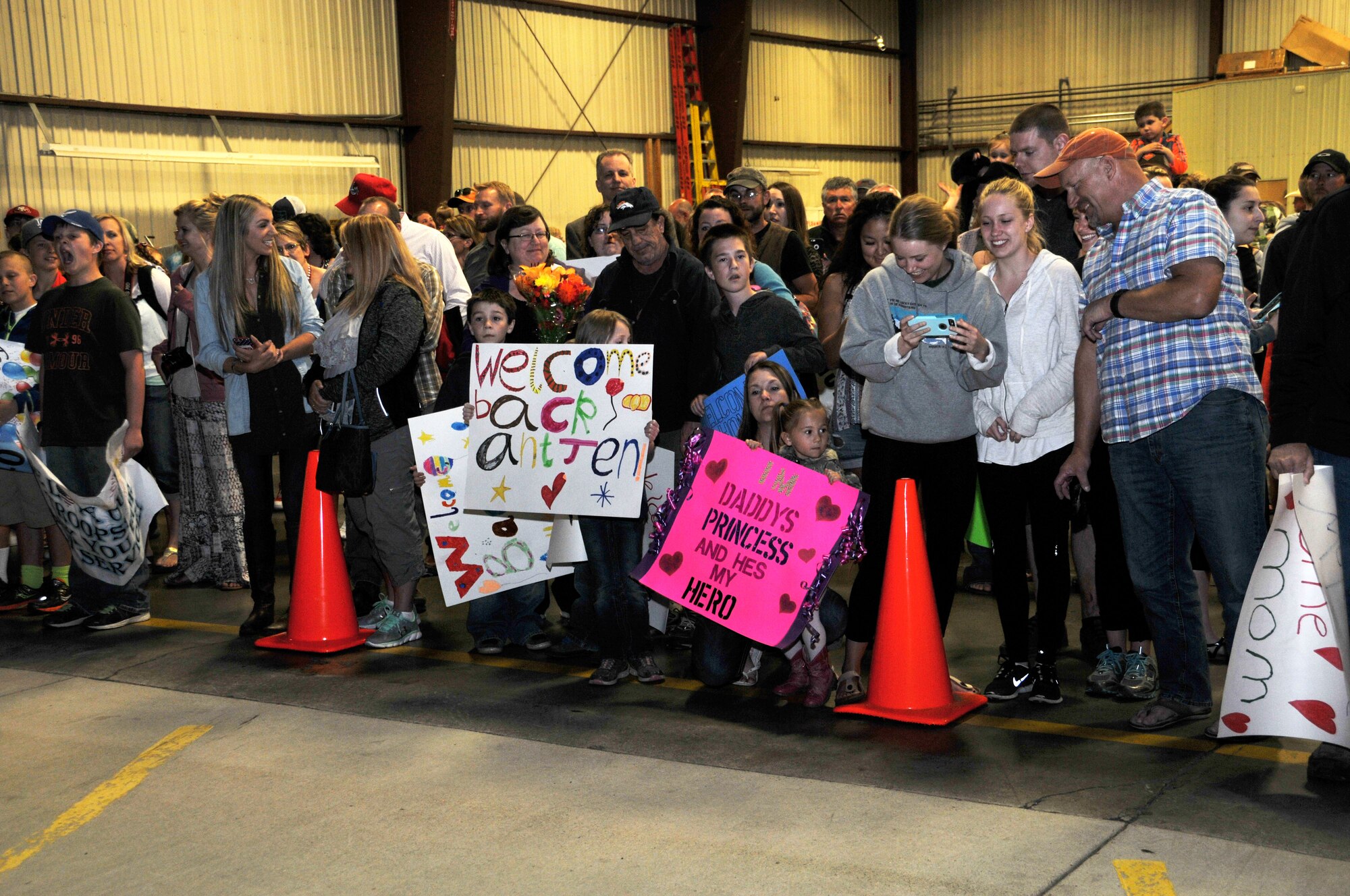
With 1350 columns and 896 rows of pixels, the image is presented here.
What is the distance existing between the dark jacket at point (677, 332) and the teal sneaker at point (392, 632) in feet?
5.12

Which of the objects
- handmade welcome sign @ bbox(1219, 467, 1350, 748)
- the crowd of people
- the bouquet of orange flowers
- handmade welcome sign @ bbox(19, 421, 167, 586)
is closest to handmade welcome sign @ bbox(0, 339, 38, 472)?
the crowd of people

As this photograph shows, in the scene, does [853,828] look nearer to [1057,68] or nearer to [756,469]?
[756,469]

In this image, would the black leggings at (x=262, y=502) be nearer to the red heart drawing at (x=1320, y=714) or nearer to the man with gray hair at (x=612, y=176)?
the man with gray hair at (x=612, y=176)

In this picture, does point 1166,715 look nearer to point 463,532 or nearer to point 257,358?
point 463,532

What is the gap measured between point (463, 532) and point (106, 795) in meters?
1.86

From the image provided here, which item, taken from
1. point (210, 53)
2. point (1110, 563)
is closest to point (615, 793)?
point (1110, 563)

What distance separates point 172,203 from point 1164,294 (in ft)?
40.6

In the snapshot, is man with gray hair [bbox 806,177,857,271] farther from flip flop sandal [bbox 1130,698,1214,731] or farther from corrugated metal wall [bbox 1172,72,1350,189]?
corrugated metal wall [bbox 1172,72,1350,189]

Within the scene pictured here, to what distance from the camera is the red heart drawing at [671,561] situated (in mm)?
4840

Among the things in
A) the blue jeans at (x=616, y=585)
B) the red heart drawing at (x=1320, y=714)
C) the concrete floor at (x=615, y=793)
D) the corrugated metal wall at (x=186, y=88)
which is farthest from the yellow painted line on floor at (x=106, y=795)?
the corrugated metal wall at (x=186, y=88)

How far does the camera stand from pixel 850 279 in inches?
230

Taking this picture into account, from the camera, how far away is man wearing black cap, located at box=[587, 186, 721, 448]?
5.38 metres

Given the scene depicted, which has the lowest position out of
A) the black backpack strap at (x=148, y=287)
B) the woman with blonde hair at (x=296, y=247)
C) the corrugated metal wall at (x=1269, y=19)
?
the black backpack strap at (x=148, y=287)

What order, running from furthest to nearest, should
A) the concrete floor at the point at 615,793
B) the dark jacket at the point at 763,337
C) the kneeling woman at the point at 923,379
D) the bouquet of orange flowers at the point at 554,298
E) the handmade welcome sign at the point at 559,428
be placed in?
the bouquet of orange flowers at the point at 554,298
the dark jacket at the point at 763,337
the handmade welcome sign at the point at 559,428
the kneeling woman at the point at 923,379
the concrete floor at the point at 615,793
